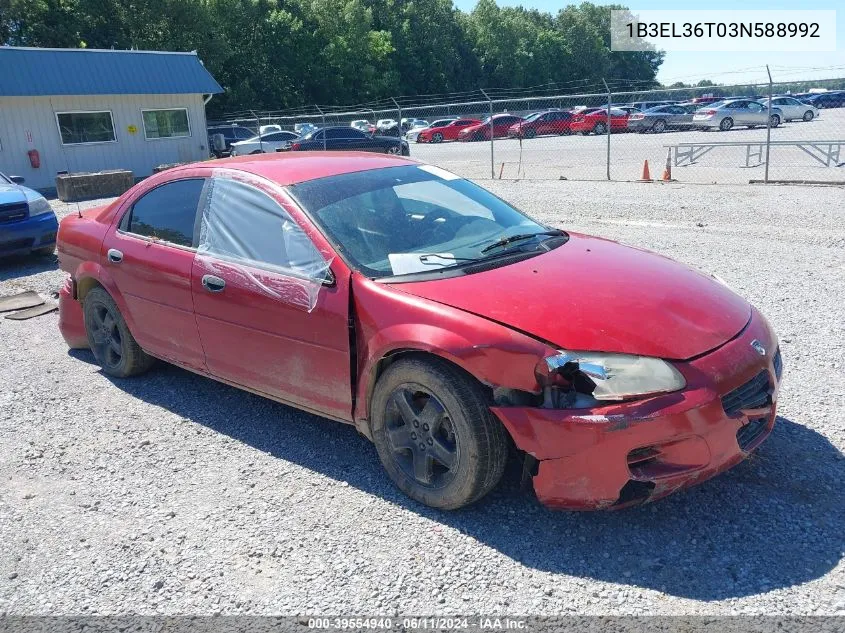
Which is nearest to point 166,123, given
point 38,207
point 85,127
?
point 85,127

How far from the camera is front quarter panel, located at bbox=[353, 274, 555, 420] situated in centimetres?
288

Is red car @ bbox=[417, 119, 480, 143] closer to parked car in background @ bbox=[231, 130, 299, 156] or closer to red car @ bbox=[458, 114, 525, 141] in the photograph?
red car @ bbox=[458, 114, 525, 141]

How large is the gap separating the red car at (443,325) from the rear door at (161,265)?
2 centimetres

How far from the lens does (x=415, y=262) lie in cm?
351

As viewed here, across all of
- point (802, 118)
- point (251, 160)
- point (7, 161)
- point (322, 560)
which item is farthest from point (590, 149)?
point (322, 560)

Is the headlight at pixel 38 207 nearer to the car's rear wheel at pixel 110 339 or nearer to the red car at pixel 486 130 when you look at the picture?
the car's rear wheel at pixel 110 339

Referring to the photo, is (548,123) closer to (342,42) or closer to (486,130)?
(486,130)

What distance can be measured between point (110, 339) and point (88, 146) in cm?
1870

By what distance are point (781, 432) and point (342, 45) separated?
174 feet

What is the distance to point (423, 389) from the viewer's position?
313 cm

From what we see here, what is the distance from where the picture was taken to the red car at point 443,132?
38031 mm

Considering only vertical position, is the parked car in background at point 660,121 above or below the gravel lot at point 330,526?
above

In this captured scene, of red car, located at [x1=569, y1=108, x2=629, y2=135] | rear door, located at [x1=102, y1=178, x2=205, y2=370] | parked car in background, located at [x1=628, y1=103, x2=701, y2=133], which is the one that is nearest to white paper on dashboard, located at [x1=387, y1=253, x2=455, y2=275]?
rear door, located at [x1=102, y1=178, x2=205, y2=370]

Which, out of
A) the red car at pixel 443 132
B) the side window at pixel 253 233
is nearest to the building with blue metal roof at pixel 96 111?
the red car at pixel 443 132
